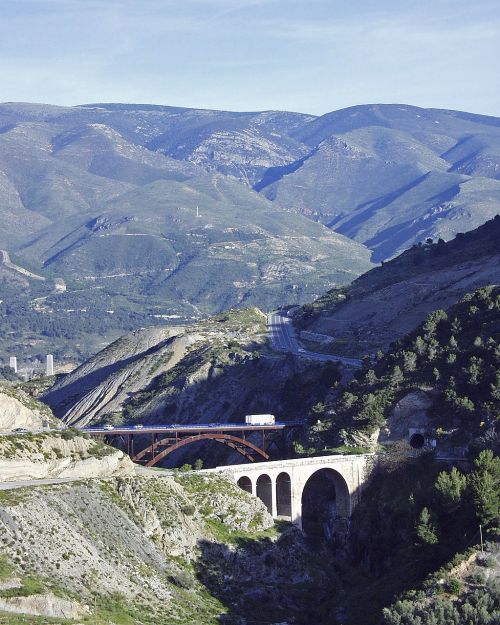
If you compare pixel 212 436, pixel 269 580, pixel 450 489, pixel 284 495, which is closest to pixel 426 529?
pixel 450 489

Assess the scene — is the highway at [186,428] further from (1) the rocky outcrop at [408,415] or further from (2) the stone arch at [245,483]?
(1) the rocky outcrop at [408,415]

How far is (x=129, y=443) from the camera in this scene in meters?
142

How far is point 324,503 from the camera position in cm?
13338

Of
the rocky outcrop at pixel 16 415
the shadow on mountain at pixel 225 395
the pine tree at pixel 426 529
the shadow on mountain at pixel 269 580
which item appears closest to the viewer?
the pine tree at pixel 426 529

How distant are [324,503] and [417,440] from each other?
10586 mm

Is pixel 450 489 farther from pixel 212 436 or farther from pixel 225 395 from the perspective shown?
pixel 225 395

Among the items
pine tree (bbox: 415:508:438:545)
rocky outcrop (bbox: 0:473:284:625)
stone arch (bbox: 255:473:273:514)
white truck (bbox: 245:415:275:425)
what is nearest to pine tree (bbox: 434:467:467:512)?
pine tree (bbox: 415:508:438:545)

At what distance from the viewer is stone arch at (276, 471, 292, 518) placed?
129 m

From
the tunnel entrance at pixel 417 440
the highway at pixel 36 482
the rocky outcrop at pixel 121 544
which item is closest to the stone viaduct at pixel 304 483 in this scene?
the tunnel entrance at pixel 417 440

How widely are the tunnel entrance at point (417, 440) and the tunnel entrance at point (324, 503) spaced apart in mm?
8046

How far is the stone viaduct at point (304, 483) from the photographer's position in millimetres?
128000

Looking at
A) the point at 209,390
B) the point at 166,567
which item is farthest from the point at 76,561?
the point at 209,390

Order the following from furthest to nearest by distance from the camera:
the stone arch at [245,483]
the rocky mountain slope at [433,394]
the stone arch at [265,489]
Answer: the rocky mountain slope at [433,394]
the stone arch at [265,489]
the stone arch at [245,483]

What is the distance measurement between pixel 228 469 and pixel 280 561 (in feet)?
40.0
